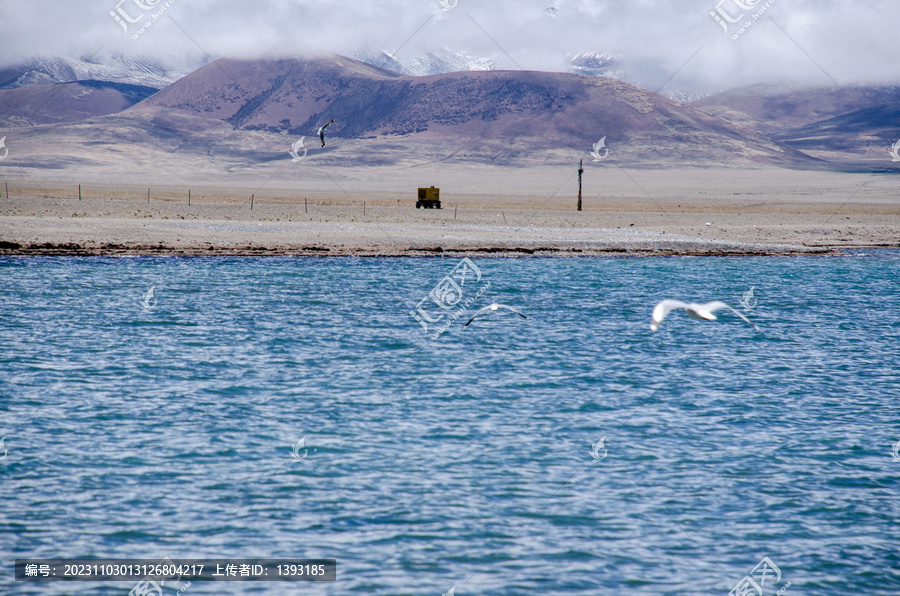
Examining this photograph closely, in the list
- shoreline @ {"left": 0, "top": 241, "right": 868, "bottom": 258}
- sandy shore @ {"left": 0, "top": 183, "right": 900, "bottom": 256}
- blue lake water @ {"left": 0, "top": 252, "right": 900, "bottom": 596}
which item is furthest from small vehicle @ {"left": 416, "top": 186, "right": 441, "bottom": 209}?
blue lake water @ {"left": 0, "top": 252, "right": 900, "bottom": 596}

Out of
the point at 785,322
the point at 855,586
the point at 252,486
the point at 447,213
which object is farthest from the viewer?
the point at 447,213

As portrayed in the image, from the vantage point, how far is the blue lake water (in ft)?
35.1

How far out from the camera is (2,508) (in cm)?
1157

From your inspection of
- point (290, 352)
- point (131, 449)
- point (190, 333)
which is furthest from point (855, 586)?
point (190, 333)

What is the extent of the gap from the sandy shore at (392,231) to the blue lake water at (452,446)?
1619 cm

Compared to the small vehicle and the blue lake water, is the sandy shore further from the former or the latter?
the blue lake water

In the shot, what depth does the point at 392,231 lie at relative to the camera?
52562 millimetres

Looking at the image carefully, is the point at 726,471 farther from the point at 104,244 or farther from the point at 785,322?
the point at 104,244

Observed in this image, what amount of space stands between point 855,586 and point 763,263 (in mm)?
38489

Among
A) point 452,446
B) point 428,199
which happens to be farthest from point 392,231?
point 452,446

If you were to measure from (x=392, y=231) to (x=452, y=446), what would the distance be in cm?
3863

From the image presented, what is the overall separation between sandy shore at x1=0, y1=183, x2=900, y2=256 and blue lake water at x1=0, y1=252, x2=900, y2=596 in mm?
16187

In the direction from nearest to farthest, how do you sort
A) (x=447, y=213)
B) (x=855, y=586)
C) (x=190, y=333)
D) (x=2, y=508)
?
(x=855, y=586) < (x=2, y=508) < (x=190, y=333) < (x=447, y=213)

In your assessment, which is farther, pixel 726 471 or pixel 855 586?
pixel 726 471
